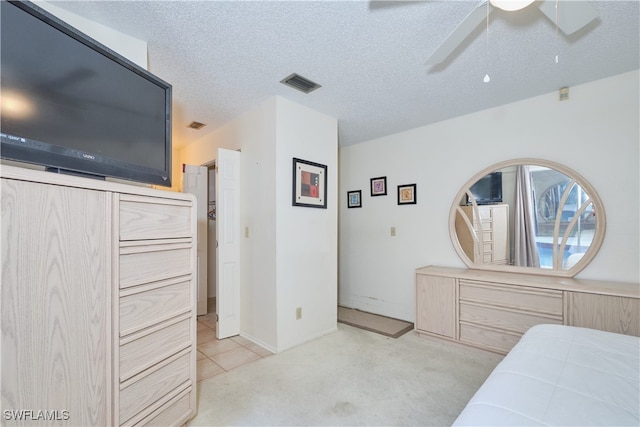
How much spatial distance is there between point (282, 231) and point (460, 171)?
206cm

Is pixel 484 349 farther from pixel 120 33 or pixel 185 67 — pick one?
pixel 120 33

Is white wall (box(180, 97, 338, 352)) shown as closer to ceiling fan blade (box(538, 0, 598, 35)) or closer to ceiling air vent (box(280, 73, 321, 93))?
ceiling air vent (box(280, 73, 321, 93))

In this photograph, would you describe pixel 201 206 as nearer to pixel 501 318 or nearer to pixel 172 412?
pixel 172 412

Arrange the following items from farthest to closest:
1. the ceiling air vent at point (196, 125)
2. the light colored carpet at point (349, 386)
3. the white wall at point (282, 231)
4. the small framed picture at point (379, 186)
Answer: the small framed picture at point (379, 186)
the ceiling air vent at point (196, 125)
the white wall at point (282, 231)
the light colored carpet at point (349, 386)

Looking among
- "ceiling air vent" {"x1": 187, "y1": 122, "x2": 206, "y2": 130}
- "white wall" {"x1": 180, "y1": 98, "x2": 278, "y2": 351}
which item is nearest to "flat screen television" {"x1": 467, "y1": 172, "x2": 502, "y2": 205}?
"white wall" {"x1": 180, "y1": 98, "x2": 278, "y2": 351}

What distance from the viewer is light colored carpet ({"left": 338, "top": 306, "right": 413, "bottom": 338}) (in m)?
3.12

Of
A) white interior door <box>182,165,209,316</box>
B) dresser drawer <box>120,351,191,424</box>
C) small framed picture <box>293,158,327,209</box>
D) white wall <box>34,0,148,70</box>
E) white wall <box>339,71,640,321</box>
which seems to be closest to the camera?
dresser drawer <box>120,351,191,424</box>

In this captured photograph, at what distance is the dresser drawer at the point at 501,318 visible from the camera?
2.36 meters

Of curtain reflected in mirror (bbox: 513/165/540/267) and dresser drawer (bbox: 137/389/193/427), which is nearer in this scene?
dresser drawer (bbox: 137/389/193/427)

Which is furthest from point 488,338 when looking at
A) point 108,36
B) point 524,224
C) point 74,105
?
point 108,36

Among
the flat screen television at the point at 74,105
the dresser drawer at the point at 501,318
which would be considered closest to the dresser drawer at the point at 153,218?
the flat screen television at the point at 74,105

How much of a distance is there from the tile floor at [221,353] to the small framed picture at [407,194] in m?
2.30

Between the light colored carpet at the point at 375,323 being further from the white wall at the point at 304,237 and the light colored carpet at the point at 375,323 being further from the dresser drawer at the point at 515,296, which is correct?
the dresser drawer at the point at 515,296

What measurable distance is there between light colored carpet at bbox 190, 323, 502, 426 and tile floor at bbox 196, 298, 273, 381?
110 millimetres
